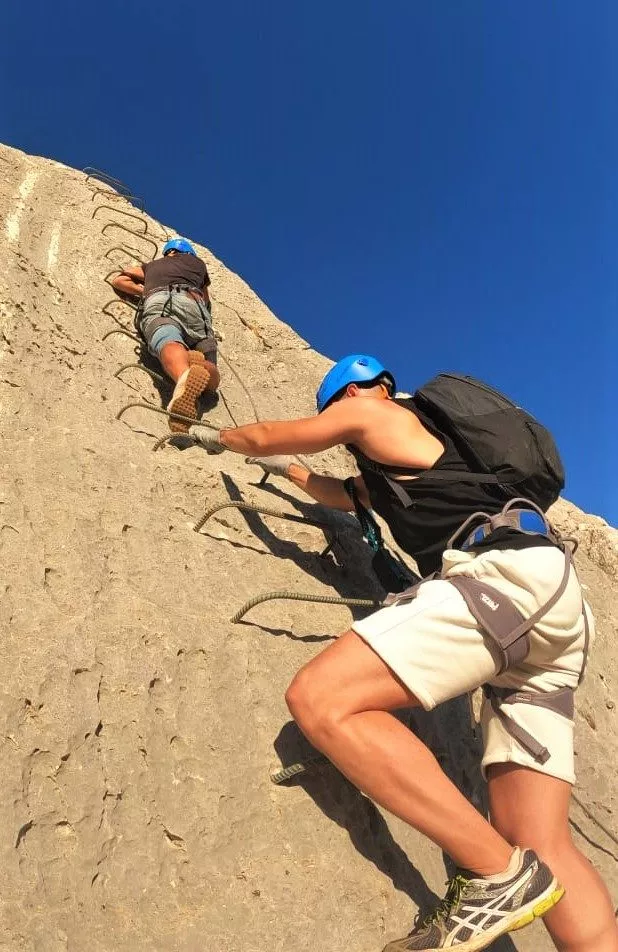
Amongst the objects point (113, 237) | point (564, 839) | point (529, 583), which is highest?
point (113, 237)

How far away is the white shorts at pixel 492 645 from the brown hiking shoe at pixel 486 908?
47 cm

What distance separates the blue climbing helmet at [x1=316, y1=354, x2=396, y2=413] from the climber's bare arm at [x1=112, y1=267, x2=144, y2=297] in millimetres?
4125

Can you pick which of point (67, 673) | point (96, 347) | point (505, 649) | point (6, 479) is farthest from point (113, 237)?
point (505, 649)

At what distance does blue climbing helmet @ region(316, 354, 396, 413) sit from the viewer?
3578 millimetres

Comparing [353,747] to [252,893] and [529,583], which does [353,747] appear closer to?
[252,893]

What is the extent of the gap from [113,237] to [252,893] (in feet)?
29.5

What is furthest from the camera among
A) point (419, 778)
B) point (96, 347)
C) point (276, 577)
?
point (96, 347)

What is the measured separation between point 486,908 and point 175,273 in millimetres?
6019

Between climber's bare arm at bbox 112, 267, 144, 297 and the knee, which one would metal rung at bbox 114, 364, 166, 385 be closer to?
climber's bare arm at bbox 112, 267, 144, 297

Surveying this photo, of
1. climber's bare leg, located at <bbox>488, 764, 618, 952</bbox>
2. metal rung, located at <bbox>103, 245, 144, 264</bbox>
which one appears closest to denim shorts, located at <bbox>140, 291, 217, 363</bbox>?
metal rung, located at <bbox>103, 245, 144, 264</bbox>

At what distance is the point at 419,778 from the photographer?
214 centimetres

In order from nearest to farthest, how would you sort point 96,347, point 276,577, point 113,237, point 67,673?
point 67,673 → point 276,577 → point 96,347 → point 113,237

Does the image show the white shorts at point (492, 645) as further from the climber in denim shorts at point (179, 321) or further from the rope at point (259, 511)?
the climber in denim shorts at point (179, 321)

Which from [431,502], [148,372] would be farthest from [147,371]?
[431,502]
